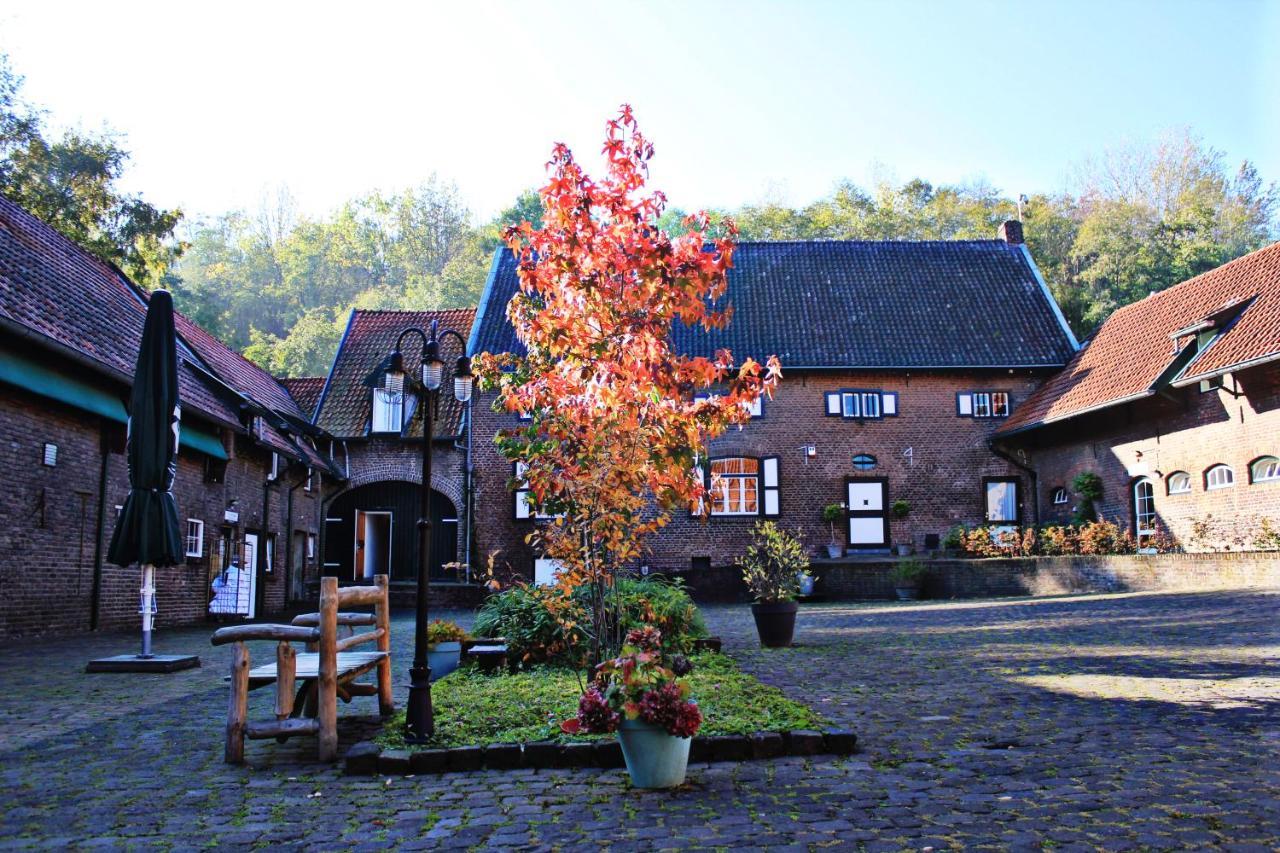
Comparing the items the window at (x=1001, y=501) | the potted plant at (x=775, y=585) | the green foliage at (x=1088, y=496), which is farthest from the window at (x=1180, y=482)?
the potted plant at (x=775, y=585)

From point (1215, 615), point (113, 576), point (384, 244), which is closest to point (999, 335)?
point (1215, 615)

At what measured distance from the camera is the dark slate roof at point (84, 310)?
14.0 m

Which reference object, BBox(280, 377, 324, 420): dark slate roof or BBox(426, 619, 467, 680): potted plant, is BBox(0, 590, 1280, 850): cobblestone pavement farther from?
BBox(280, 377, 324, 420): dark slate roof

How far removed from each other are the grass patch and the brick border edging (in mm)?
198

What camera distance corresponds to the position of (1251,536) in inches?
774

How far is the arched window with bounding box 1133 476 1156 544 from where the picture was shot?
74.5ft

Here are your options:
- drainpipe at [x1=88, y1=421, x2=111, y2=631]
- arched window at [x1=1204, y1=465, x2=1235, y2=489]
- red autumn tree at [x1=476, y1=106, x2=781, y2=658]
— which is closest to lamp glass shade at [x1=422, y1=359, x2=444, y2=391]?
red autumn tree at [x1=476, y1=106, x2=781, y2=658]

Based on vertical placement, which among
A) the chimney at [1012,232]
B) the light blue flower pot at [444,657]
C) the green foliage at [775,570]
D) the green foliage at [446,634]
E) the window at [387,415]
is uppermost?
the chimney at [1012,232]

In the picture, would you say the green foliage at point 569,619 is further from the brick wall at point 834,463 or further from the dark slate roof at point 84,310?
the brick wall at point 834,463

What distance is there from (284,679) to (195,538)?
543 inches

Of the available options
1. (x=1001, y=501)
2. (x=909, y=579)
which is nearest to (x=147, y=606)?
(x=909, y=579)

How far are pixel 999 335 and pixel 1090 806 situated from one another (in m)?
26.1

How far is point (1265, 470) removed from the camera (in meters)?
19.5

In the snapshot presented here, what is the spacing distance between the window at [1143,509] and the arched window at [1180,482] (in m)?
0.64
